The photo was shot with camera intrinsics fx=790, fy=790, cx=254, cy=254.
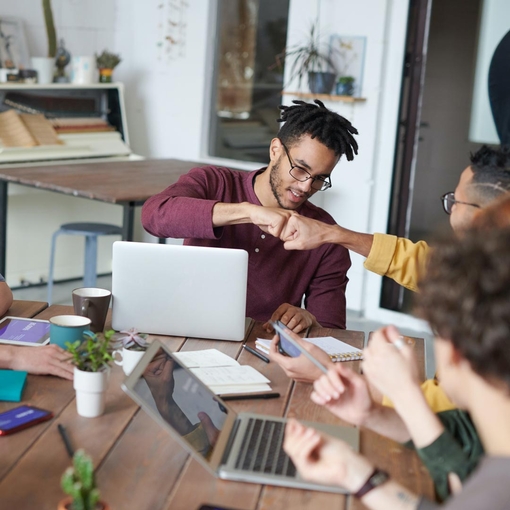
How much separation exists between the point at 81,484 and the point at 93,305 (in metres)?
0.92

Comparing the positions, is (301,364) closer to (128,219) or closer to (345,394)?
(345,394)

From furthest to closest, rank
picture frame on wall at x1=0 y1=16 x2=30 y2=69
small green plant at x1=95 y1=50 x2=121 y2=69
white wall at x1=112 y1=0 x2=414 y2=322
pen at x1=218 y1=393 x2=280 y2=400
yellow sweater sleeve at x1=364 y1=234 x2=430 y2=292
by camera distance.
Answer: small green plant at x1=95 y1=50 x2=121 y2=69, picture frame on wall at x1=0 y1=16 x2=30 y2=69, white wall at x1=112 y1=0 x2=414 y2=322, yellow sweater sleeve at x1=364 y1=234 x2=430 y2=292, pen at x1=218 y1=393 x2=280 y2=400

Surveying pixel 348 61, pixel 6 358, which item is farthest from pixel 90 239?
pixel 6 358

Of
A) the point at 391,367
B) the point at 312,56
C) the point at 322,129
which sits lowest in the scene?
the point at 391,367

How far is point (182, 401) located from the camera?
145 centimetres

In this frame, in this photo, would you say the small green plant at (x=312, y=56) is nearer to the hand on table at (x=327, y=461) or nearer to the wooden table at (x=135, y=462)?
the wooden table at (x=135, y=462)

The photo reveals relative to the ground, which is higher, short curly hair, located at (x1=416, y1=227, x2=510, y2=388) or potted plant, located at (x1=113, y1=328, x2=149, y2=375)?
short curly hair, located at (x1=416, y1=227, x2=510, y2=388)

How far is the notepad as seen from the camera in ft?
5.60

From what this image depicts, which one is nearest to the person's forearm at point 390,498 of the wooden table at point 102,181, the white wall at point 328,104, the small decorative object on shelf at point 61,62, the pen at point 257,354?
the pen at point 257,354

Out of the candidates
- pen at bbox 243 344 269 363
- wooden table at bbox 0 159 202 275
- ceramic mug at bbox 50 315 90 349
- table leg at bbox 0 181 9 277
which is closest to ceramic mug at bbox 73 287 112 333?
ceramic mug at bbox 50 315 90 349

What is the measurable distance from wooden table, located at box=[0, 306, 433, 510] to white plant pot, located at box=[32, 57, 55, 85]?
11.5 feet

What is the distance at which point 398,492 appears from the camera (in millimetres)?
1160

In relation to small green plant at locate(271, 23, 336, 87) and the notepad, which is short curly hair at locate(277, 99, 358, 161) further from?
small green plant at locate(271, 23, 336, 87)

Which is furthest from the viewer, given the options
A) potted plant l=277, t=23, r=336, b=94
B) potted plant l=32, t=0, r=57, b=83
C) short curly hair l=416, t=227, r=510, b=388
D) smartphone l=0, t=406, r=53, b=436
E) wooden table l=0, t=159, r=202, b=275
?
potted plant l=32, t=0, r=57, b=83
